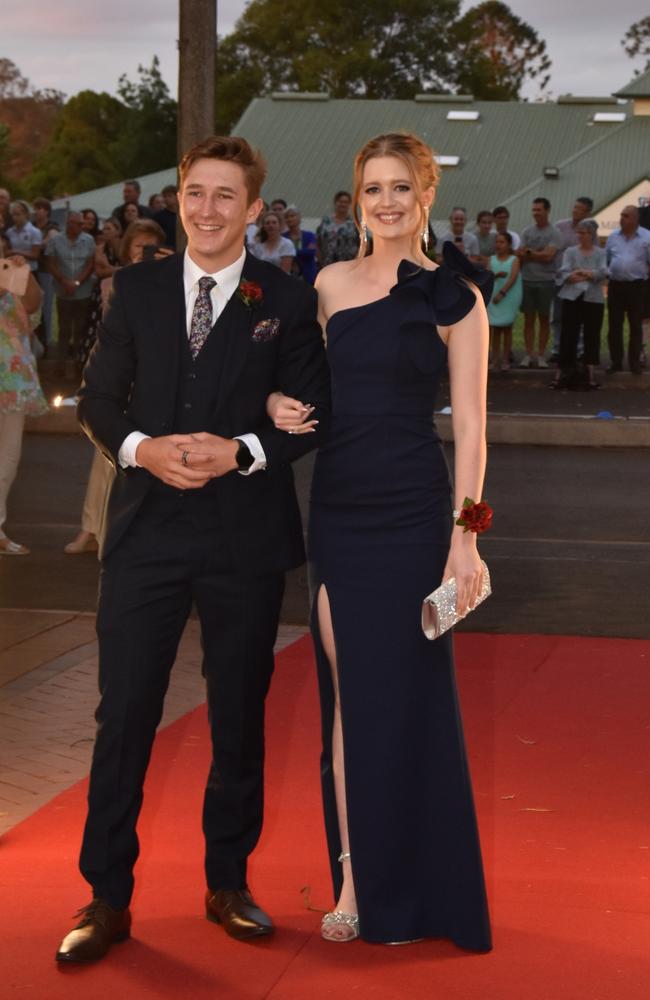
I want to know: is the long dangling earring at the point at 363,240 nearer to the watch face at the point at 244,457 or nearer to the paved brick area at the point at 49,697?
the watch face at the point at 244,457

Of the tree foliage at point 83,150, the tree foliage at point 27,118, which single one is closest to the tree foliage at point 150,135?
the tree foliage at point 83,150

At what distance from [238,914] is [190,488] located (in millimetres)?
1182

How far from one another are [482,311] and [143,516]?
3.49 ft

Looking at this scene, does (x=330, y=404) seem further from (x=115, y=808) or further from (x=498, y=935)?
A: (x=498, y=935)

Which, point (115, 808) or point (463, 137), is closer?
point (115, 808)

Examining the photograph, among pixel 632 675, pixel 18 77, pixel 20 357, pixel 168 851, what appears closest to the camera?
pixel 168 851

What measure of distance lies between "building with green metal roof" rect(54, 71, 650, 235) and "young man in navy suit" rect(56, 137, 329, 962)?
205 feet

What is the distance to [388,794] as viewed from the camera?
14.9 ft

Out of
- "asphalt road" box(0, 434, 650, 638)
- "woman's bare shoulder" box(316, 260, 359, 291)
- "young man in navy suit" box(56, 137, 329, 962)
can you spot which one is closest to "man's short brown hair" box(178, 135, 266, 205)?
"young man in navy suit" box(56, 137, 329, 962)

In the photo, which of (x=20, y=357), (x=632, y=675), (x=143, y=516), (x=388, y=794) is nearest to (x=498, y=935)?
(x=388, y=794)

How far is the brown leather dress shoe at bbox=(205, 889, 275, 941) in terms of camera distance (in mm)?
4531

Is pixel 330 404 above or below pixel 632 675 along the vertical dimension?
above

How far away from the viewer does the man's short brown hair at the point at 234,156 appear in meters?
4.42

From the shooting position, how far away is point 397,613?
4.53 metres
